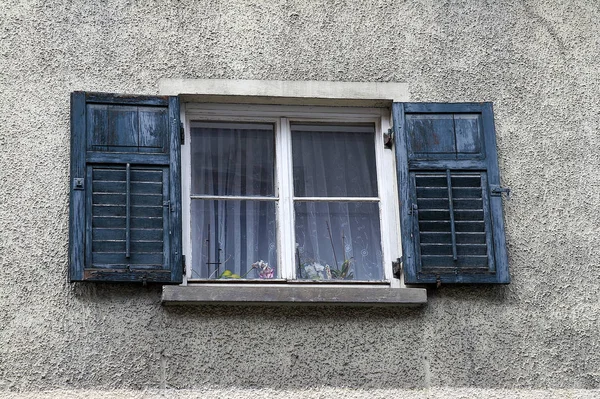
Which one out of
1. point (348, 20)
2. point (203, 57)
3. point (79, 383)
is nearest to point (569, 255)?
point (348, 20)

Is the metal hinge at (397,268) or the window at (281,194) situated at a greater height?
the window at (281,194)

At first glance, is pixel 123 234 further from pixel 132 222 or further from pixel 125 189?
pixel 125 189

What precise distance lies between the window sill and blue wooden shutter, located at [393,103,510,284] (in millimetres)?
148

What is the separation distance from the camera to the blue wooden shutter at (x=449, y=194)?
7379 millimetres

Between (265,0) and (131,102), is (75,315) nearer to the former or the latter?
(131,102)

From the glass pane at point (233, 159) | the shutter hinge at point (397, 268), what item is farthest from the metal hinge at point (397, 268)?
the glass pane at point (233, 159)

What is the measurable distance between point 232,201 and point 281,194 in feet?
1.05

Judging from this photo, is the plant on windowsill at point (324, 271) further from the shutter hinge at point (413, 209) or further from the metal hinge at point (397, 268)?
the shutter hinge at point (413, 209)

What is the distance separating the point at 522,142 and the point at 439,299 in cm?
124

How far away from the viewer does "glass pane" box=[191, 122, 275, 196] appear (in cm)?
770

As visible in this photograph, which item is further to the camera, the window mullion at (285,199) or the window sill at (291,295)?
the window mullion at (285,199)

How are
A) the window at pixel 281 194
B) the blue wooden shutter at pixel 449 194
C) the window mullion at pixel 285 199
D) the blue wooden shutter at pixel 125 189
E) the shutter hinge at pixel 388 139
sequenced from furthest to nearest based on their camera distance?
the shutter hinge at pixel 388 139 < the window mullion at pixel 285 199 < the blue wooden shutter at pixel 449 194 < the window at pixel 281 194 < the blue wooden shutter at pixel 125 189

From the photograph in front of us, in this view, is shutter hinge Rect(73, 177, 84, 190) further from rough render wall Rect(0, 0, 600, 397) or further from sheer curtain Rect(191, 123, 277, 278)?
sheer curtain Rect(191, 123, 277, 278)

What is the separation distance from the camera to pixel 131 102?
748 centimetres
